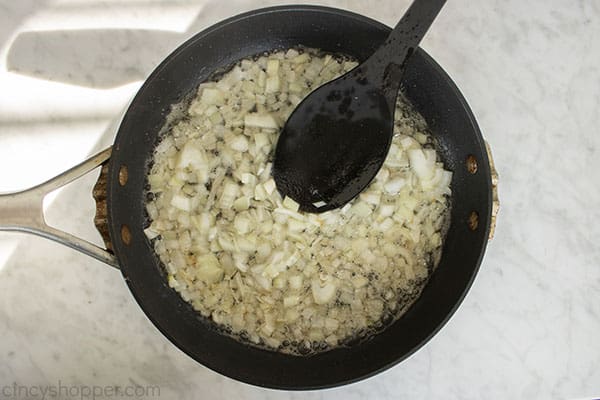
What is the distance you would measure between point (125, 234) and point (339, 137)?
1.20ft

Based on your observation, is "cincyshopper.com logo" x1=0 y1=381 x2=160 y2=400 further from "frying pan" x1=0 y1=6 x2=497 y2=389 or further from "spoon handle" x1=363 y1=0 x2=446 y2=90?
"spoon handle" x1=363 y1=0 x2=446 y2=90

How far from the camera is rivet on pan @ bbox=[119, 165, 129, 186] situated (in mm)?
1023

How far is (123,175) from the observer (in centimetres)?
104

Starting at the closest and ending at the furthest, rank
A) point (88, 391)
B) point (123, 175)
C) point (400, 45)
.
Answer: point (400, 45) → point (123, 175) → point (88, 391)

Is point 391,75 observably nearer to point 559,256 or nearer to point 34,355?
point 559,256

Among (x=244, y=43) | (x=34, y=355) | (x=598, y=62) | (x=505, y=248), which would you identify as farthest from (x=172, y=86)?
(x=598, y=62)

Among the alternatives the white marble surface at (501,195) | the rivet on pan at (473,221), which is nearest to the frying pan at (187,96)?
the rivet on pan at (473,221)

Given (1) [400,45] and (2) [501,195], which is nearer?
(1) [400,45]

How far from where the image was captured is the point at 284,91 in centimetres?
109

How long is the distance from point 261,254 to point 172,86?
0.31m

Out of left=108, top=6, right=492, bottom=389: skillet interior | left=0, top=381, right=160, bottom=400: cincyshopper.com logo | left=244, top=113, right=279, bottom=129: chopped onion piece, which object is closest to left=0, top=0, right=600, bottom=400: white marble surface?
left=0, top=381, right=160, bottom=400: cincyshopper.com logo

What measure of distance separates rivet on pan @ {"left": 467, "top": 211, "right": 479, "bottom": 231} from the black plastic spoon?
17 cm

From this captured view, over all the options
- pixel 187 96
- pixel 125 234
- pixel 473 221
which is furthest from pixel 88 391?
pixel 473 221

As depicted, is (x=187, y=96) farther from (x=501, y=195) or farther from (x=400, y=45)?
(x=501, y=195)
